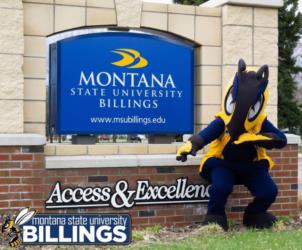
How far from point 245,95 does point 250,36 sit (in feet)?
4.87

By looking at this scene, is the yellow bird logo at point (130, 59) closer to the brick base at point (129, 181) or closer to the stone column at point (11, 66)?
the stone column at point (11, 66)

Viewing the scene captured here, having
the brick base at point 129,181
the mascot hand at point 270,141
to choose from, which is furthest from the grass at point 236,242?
the mascot hand at point 270,141

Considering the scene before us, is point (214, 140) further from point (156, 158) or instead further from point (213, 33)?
point (213, 33)

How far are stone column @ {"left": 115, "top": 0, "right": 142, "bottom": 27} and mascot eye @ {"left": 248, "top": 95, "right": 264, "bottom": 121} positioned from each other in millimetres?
1820

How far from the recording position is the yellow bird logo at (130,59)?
6.79 meters

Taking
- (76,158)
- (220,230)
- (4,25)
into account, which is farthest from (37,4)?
(220,230)

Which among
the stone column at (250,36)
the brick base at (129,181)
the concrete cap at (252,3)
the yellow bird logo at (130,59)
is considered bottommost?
the brick base at (129,181)

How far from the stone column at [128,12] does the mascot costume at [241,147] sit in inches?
58.7

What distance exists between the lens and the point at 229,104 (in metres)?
6.39

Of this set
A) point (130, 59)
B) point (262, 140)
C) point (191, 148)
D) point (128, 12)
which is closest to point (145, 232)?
point (191, 148)

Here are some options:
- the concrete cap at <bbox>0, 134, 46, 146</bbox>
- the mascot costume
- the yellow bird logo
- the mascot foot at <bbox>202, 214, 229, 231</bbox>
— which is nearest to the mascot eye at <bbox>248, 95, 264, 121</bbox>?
the mascot costume

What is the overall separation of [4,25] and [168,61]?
208 centimetres

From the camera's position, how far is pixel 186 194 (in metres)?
6.88

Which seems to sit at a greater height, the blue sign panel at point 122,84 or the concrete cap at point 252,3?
the concrete cap at point 252,3
